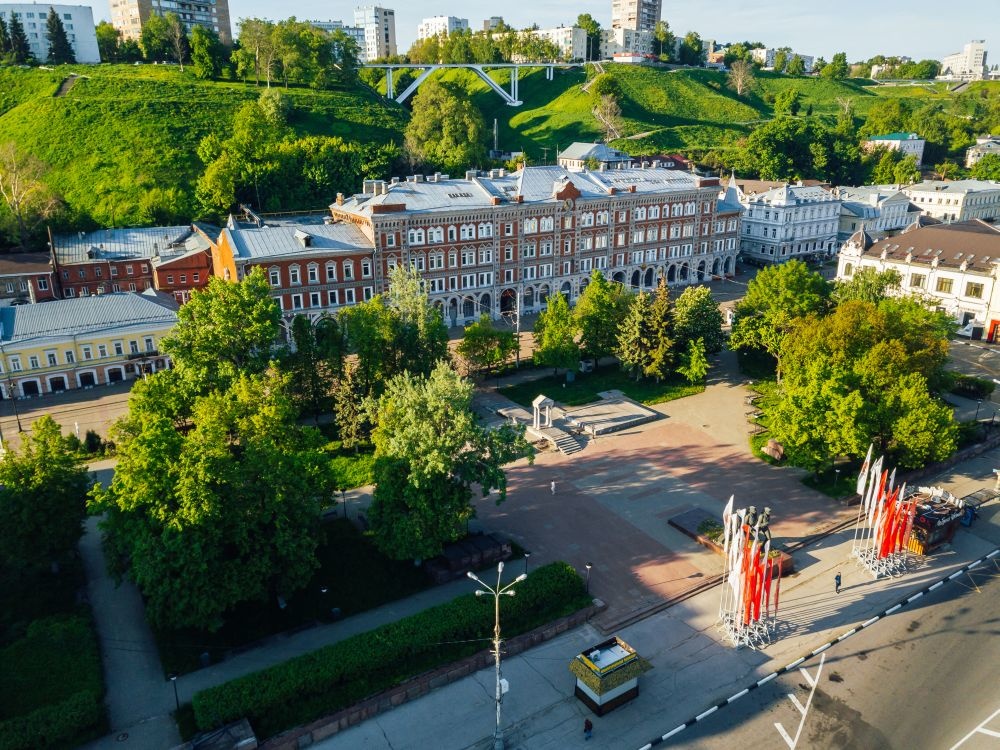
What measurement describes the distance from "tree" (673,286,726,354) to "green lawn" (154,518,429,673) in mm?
34519

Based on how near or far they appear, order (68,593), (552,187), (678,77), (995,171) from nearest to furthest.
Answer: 1. (68,593)
2. (552,187)
3. (995,171)
4. (678,77)

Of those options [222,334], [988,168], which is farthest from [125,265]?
[988,168]

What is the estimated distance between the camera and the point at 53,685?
94.9 feet

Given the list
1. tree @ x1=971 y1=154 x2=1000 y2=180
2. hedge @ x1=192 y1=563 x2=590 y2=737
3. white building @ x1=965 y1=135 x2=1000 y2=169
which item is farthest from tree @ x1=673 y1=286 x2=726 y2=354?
white building @ x1=965 y1=135 x2=1000 y2=169

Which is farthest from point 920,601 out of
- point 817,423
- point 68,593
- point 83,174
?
point 83,174

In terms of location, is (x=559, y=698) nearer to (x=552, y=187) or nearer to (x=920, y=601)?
(x=920, y=601)

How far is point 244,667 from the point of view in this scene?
1211 inches

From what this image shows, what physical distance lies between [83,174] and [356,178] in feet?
121

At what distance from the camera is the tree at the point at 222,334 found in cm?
4744

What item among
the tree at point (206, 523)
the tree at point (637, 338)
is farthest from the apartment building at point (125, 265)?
the tree at point (206, 523)

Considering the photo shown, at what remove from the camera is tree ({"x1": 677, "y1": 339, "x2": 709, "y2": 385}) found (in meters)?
60.3

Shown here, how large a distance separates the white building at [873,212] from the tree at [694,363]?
210 ft

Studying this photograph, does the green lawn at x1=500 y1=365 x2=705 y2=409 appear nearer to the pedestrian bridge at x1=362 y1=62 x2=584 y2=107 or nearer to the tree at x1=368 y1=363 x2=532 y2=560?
the tree at x1=368 y1=363 x2=532 y2=560

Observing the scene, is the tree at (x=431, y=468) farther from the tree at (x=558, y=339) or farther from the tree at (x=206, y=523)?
the tree at (x=558, y=339)
